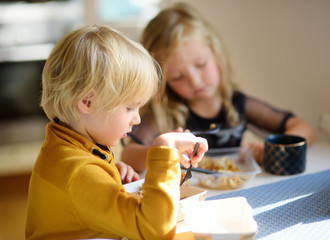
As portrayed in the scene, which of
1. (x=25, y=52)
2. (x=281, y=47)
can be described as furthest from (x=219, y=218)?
(x=25, y=52)

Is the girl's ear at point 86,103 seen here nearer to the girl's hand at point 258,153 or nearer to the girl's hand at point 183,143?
the girl's hand at point 183,143

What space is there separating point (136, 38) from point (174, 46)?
120 cm

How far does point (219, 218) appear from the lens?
71cm

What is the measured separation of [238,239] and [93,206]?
0.23 m

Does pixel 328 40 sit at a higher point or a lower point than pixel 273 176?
higher

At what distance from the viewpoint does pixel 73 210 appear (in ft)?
2.20

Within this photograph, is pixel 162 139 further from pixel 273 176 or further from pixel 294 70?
pixel 294 70

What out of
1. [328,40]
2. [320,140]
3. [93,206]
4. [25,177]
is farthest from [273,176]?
[25,177]

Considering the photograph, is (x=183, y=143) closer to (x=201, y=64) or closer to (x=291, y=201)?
(x=291, y=201)

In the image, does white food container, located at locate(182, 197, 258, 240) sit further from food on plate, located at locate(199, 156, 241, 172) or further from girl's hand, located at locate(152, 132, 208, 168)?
food on plate, located at locate(199, 156, 241, 172)

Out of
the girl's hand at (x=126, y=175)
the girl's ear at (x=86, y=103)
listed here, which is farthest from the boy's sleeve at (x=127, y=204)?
the girl's hand at (x=126, y=175)

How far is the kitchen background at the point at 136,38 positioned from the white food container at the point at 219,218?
73cm

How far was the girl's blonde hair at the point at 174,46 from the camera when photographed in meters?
1.28

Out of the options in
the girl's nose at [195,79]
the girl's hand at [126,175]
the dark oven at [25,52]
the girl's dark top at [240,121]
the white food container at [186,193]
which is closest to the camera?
the white food container at [186,193]
